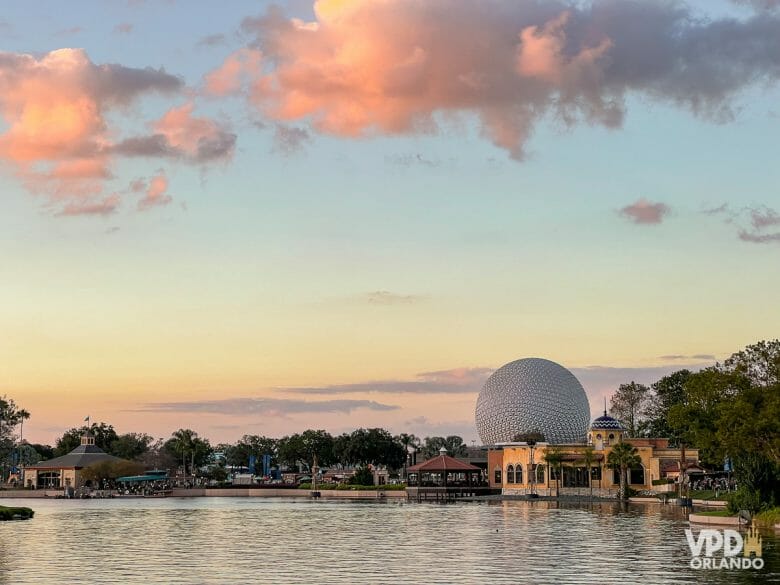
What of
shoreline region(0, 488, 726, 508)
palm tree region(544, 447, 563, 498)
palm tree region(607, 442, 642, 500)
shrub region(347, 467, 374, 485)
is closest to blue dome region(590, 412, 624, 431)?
palm tree region(544, 447, 563, 498)

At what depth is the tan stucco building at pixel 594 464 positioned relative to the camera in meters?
151

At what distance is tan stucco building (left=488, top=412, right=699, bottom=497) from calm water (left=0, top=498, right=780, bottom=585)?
180 ft

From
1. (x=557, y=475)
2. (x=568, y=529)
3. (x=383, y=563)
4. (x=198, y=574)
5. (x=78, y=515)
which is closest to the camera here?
(x=198, y=574)

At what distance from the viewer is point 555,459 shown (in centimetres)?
15000

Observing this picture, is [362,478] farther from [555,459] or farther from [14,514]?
[14,514]

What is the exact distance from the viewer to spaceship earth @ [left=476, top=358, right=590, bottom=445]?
169 m

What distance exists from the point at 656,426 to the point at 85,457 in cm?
9876

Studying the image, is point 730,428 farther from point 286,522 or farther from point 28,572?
point 28,572

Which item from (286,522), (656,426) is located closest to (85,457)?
(656,426)

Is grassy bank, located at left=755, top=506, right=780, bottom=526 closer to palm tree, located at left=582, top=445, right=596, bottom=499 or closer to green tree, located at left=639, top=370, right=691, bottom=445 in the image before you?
palm tree, located at left=582, top=445, right=596, bottom=499

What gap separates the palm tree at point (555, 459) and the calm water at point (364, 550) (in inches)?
2045

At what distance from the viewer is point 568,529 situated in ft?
251

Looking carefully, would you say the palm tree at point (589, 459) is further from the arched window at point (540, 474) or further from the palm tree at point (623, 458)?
the arched window at point (540, 474)

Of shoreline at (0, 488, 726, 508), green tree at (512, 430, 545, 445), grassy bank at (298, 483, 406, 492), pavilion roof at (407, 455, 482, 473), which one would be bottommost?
shoreline at (0, 488, 726, 508)
